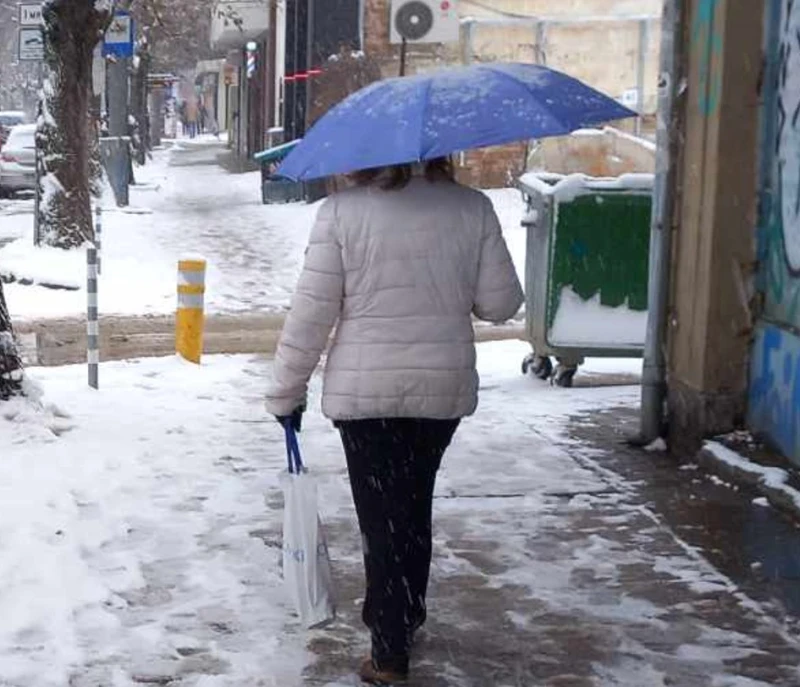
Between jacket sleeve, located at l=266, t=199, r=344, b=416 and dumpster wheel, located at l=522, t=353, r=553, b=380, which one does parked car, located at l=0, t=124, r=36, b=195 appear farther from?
jacket sleeve, located at l=266, t=199, r=344, b=416

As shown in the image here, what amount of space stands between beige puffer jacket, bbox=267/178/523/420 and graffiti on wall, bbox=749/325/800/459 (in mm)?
2984

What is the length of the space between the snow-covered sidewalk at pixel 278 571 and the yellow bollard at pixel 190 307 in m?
2.02

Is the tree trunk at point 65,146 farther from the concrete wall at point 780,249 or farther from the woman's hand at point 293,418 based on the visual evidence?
the woman's hand at point 293,418

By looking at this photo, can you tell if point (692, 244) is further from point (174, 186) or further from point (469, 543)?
point (174, 186)

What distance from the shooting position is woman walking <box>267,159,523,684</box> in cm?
445

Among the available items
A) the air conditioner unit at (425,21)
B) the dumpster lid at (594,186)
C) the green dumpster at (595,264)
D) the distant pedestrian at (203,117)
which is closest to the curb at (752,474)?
Result: the green dumpster at (595,264)

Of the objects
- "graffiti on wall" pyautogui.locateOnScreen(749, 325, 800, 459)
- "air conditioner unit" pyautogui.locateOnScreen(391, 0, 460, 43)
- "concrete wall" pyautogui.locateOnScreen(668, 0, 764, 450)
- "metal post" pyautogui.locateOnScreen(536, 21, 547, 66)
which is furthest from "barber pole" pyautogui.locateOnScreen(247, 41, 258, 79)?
"graffiti on wall" pyautogui.locateOnScreen(749, 325, 800, 459)

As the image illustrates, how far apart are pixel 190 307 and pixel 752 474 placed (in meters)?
5.13

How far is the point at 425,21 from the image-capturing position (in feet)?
84.4

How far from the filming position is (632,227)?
9773 millimetres

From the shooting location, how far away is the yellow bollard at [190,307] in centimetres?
1083

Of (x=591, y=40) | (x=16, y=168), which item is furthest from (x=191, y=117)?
(x=591, y=40)

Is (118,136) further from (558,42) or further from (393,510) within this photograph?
(393,510)

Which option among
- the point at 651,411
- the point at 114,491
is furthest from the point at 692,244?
the point at 114,491
